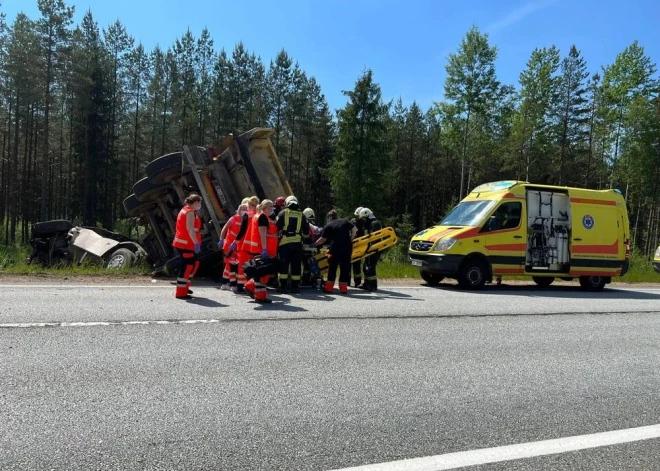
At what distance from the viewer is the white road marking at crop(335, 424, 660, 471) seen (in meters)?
2.91

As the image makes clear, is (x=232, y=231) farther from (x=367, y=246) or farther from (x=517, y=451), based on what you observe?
(x=517, y=451)

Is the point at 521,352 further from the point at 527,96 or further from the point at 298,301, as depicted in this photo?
the point at 527,96

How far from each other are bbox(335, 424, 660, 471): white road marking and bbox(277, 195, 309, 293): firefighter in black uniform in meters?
6.33

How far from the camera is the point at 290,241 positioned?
9227 mm

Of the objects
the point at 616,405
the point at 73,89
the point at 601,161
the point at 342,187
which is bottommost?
the point at 616,405

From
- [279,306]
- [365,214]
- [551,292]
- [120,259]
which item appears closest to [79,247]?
[120,259]

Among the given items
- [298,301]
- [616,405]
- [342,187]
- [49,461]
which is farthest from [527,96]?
[49,461]

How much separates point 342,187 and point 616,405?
1198 inches

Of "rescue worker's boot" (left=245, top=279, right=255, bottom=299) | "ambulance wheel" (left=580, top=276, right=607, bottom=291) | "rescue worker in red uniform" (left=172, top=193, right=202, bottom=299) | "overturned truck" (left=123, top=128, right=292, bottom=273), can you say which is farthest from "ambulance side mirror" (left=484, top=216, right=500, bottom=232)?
"rescue worker in red uniform" (left=172, top=193, right=202, bottom=299)

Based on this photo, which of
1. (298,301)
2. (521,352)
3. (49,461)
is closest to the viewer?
A: (49,461)

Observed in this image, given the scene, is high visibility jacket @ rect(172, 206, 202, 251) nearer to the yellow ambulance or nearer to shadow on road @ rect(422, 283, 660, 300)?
the yellow ambulance

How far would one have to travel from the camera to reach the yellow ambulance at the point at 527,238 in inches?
463

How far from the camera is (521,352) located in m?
5.70

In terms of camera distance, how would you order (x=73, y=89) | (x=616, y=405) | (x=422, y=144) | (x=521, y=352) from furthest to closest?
(x=422, y=144)
(x=73, y=89)
(x=521, y=352)
(x=616, y=405)
